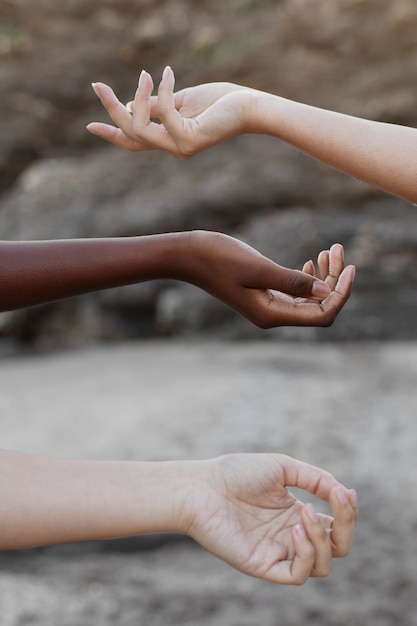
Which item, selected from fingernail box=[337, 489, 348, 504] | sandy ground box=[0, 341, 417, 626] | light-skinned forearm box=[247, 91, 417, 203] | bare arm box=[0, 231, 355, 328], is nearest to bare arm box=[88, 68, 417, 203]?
light-skinned forearm box=[247, 91, 417, 203]

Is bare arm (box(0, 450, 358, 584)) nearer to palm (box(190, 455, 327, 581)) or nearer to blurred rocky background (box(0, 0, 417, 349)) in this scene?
palm (box(190, 455, 327, 581))

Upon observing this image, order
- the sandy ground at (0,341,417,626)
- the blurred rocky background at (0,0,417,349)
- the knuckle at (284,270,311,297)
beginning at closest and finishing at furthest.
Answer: the knuckle at (284,270,311,297), the sandy ground at (0,341,417,626), the blurred rocky background at (0,0,417,349)

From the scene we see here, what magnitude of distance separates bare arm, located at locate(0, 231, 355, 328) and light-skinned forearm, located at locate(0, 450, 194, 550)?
0.27 m

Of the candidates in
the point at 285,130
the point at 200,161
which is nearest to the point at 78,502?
the point at 285,130

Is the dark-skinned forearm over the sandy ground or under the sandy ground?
over

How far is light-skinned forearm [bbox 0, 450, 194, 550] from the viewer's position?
38.2 inches

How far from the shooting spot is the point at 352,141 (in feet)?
3.57

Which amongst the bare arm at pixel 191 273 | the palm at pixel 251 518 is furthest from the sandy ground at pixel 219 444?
the bare arm at pixel 191 273

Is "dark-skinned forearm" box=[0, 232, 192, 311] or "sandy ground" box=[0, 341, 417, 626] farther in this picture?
"sandy ground" box=[0, 341, 417, 626]

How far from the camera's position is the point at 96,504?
3.24ft

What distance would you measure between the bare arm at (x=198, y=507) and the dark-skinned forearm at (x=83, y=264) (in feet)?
0.87

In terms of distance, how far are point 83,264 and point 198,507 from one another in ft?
1.34

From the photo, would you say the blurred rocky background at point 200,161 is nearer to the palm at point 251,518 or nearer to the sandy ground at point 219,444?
the sandy ground at point 219,444

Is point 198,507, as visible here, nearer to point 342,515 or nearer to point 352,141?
point 342,515
